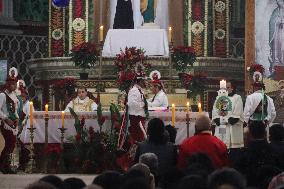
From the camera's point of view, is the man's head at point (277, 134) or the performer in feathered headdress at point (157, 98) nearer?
the man's head at point (277, 134)

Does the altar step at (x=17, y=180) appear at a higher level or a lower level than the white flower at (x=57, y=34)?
lower

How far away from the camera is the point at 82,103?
903 inches

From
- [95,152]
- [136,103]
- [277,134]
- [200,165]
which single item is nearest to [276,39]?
[136,103]

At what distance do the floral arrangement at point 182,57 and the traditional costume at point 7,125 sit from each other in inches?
270

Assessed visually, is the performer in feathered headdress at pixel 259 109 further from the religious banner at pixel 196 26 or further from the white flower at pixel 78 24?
the white flower at pixel 78 24

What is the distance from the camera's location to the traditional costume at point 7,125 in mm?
20094

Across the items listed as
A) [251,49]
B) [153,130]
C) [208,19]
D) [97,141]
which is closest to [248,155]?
[153,130]

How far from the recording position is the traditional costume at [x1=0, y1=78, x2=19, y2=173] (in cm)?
2009

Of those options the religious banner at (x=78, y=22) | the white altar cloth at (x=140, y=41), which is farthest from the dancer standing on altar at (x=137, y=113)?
the religious banner at (x=78, y=22)

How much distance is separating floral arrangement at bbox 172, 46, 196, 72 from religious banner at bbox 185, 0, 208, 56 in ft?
9.45

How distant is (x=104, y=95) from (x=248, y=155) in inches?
517

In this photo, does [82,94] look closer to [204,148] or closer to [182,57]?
[182,57]

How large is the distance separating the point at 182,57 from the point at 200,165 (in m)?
14.9

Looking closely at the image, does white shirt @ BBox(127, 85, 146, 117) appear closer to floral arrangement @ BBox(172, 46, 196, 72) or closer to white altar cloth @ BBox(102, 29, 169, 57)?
Answer: floral arrangement @ BBox(172, 46, 196, 72)
